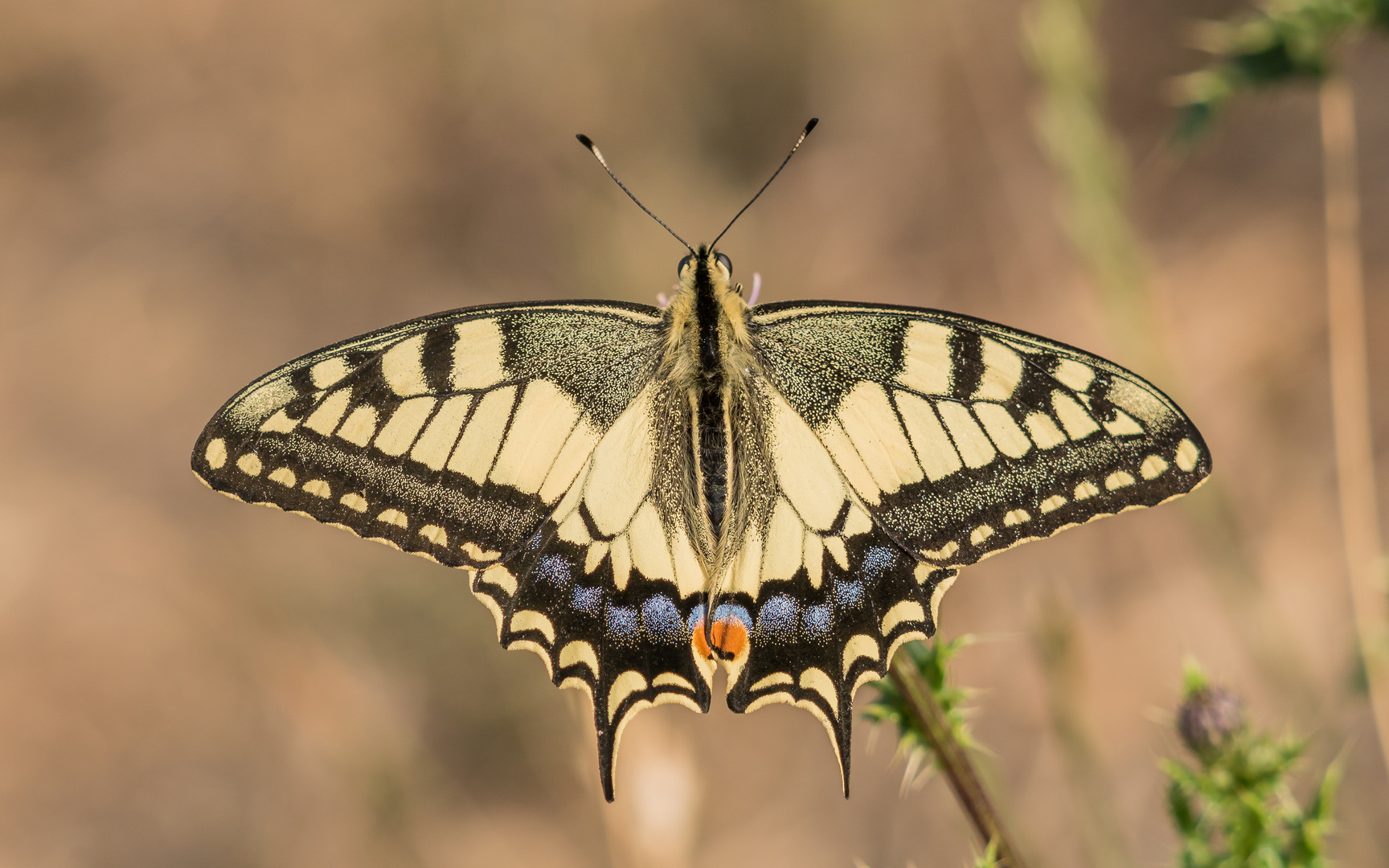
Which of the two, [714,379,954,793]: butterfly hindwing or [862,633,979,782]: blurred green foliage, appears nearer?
[862,633,979,782]: blurred green foliage

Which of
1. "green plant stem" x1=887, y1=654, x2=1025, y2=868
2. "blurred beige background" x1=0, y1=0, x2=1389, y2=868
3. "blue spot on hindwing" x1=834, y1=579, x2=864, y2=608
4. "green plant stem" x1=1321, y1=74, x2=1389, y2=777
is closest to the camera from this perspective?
"green plant stem" x1=887, y1=654, x2=1025, y2=868

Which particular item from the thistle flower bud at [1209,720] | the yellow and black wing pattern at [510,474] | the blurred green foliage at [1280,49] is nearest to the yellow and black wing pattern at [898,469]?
the yellow and black wing pattern at [510,474]

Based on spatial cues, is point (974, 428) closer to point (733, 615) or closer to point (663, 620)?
point (733, 615)

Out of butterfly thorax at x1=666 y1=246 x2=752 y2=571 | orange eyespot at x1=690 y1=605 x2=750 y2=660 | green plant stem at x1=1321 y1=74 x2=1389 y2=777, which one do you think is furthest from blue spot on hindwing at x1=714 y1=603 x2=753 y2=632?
green plant stem at x1=1321 y1=74 x2=1389 y2=777

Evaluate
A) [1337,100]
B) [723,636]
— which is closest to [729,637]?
[723,636]

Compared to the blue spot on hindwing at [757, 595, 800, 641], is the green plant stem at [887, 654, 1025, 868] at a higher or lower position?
lower

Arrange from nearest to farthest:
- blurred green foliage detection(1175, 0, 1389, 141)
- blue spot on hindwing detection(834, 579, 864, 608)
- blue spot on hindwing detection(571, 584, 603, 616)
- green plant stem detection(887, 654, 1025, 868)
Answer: green plant stem detection(887, 654, 1025, 868) → blue spot on hindwing detection(834, 579, 864, 608) → blue spot on hindwing detection(571, 584, 603, 616) → blurred green foliage detection(1175, 0, 1389, 141)

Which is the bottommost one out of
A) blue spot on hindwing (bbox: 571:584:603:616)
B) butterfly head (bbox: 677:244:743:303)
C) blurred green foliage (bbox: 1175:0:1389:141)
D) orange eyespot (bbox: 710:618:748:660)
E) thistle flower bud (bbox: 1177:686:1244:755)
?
thistle flower bud (bbox: 1177:686:1244:755)

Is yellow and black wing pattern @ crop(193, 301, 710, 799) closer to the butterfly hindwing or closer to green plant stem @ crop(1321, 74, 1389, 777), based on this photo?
the butterfly hindwing

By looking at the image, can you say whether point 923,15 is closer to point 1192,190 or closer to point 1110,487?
point 1192,190
